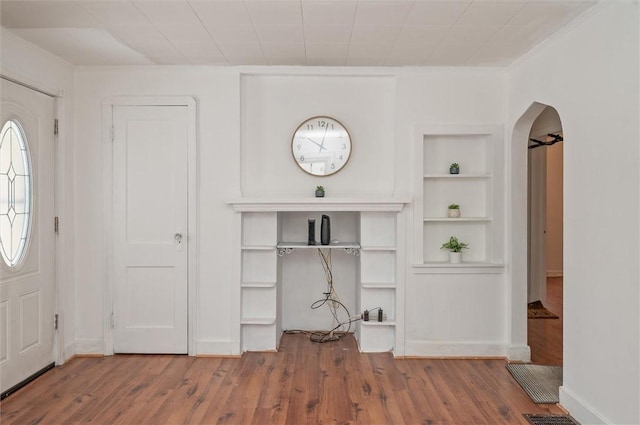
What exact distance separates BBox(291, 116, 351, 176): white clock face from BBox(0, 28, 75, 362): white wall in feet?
6.27

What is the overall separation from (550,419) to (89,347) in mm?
3620

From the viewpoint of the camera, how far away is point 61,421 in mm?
2869

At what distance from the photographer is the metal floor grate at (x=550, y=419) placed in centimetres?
286

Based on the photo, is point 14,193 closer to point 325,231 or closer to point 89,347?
point 89,347

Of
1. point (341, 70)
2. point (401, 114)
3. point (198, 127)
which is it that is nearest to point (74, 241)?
point (198, 127)

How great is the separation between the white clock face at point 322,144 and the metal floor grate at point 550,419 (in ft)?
8.05

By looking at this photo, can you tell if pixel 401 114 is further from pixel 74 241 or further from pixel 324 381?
pixel 74 241

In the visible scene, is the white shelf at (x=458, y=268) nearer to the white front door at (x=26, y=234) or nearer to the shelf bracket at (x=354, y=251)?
the shelf bracket at (x=354, y=251)

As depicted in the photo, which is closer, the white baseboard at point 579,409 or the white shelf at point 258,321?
the white baseboard at point 579,409

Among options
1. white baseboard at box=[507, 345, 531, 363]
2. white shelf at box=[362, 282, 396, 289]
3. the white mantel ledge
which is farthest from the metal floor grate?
the white mantel ledge

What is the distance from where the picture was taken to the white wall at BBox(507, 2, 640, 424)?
246 cm

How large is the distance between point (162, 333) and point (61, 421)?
1.27 m

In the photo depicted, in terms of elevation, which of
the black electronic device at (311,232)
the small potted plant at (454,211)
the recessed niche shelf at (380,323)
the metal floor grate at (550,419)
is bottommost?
the metal floor grate at (550,419)

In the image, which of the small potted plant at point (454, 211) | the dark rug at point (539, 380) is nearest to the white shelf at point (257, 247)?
the small potted plant at point (454, 211)
